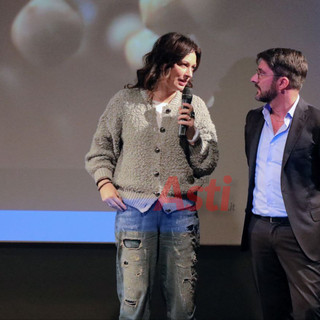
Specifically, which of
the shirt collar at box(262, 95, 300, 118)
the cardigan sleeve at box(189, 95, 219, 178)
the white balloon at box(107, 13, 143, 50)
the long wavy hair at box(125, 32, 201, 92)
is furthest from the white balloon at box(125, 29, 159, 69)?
the shirt collar at box(262, 95, 300, 118)

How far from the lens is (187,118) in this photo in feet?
5.76

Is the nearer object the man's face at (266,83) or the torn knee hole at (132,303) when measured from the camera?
the torn knee hole at (132,303)

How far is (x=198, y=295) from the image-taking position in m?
2.84

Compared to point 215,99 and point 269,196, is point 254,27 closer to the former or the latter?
point 215,99

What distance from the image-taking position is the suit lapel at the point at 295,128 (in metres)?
1.89

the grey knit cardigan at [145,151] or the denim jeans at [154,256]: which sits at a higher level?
the grey knit cardigan at [145,151]

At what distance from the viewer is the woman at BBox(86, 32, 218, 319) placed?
1834mm

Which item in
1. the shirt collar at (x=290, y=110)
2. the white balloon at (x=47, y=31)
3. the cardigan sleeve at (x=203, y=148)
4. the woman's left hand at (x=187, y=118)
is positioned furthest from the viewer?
the white balloon at (x=47, y=31)

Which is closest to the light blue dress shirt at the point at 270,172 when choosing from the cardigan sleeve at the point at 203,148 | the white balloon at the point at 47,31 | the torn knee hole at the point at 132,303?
the cardigan sleeve at the point at 203,148

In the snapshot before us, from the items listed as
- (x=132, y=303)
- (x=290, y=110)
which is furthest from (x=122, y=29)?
(x=132, y=303)

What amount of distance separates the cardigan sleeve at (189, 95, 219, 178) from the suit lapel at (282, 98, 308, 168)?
1.06ft

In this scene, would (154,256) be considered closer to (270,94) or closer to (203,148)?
(203,148)

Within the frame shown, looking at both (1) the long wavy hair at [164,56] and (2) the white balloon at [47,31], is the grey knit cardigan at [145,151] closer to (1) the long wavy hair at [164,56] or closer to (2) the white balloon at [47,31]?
(1) the long wavy hair at [164,56]

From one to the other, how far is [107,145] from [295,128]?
89cm
